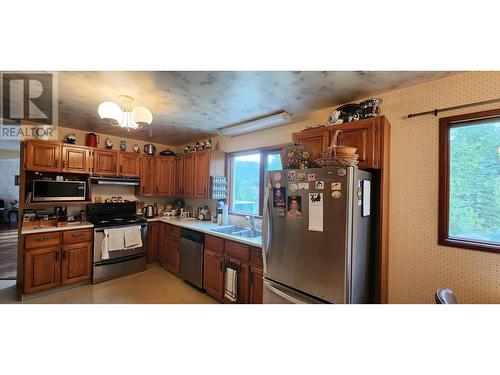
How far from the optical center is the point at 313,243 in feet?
4.65

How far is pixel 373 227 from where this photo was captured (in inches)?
67.4

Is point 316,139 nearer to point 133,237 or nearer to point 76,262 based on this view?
point 133,237

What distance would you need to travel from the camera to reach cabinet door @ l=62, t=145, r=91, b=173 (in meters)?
2.83

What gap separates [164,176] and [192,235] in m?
1.64

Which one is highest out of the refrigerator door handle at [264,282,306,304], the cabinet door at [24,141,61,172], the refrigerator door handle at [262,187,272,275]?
the cabinet door at [24,141,61,172]

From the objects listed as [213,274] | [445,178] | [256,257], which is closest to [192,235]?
[213,274]

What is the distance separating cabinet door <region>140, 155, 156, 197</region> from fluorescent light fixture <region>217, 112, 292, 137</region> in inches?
64.6

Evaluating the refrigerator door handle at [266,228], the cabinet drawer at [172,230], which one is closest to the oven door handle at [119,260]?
the cabinet drawer at [172,230]

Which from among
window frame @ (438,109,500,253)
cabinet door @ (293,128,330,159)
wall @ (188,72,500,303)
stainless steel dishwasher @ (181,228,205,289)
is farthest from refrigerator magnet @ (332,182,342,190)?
stainless steel dishwasher @ (181,228,205,289)

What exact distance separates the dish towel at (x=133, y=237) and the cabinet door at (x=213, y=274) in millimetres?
1315

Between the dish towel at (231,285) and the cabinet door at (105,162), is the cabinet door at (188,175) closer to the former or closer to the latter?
the cabinet door at (105,162)

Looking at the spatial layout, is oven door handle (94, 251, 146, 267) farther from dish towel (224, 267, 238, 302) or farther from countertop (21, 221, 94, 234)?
dish towel (224, 267, 238, 302)
